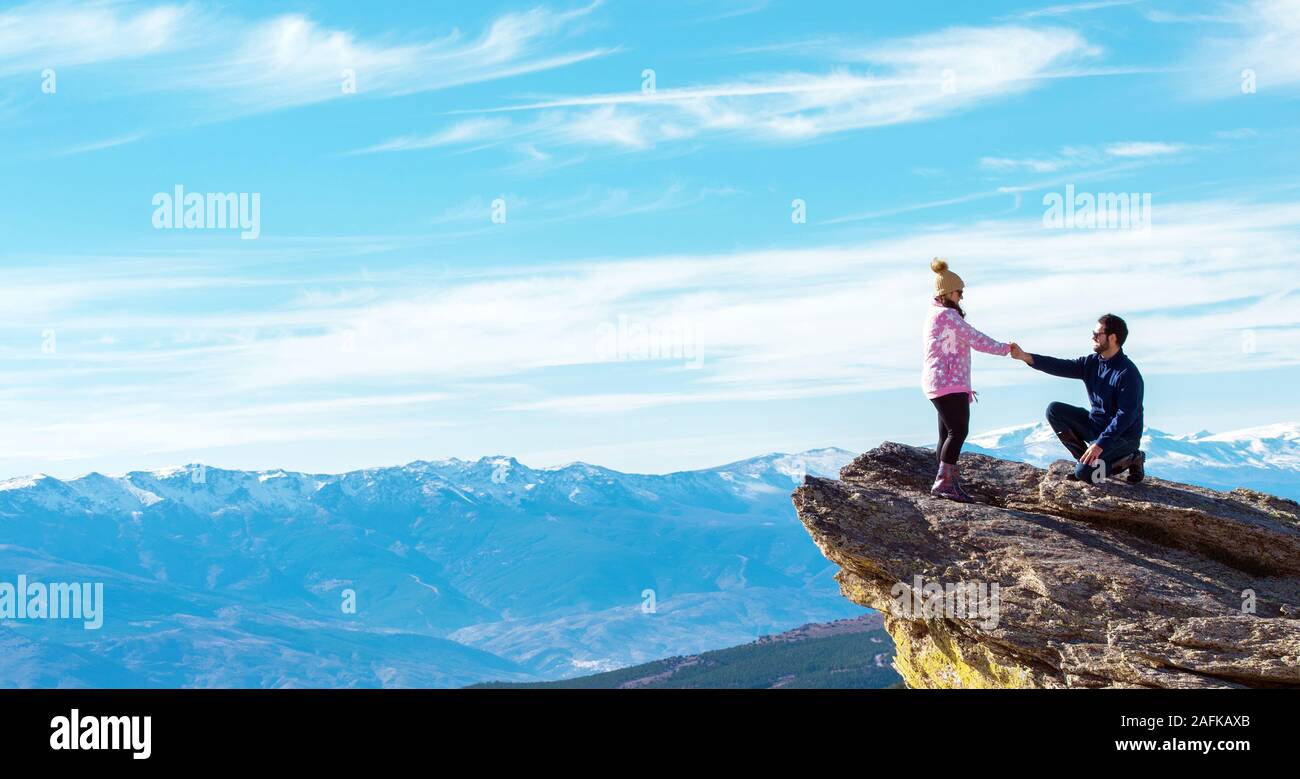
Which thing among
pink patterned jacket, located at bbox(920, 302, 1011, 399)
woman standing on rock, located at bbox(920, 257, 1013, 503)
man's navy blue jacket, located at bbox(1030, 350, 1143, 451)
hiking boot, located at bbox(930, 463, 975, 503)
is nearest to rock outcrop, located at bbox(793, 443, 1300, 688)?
hiking boot, located at bbox(930, 463, 975, 503)

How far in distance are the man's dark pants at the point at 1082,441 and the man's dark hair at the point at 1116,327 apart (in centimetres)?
164

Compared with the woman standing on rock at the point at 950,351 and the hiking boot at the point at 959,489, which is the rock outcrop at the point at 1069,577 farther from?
the woman standing on rock at the point at 950,351

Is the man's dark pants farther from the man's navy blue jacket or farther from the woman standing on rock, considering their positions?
the woman standing on rock

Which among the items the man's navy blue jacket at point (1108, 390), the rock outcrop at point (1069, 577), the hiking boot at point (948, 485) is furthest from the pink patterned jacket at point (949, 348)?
the rock outcrop at point (1069, 577)

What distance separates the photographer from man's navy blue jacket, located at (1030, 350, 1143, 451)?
21.4 meters

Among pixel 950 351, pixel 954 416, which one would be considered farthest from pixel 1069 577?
pixel 950 351

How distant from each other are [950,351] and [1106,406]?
3.41 m

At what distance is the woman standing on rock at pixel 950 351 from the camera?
825 inches

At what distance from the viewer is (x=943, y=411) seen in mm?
21594

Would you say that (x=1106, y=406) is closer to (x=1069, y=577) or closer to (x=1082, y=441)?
(x=1082, y=441)
